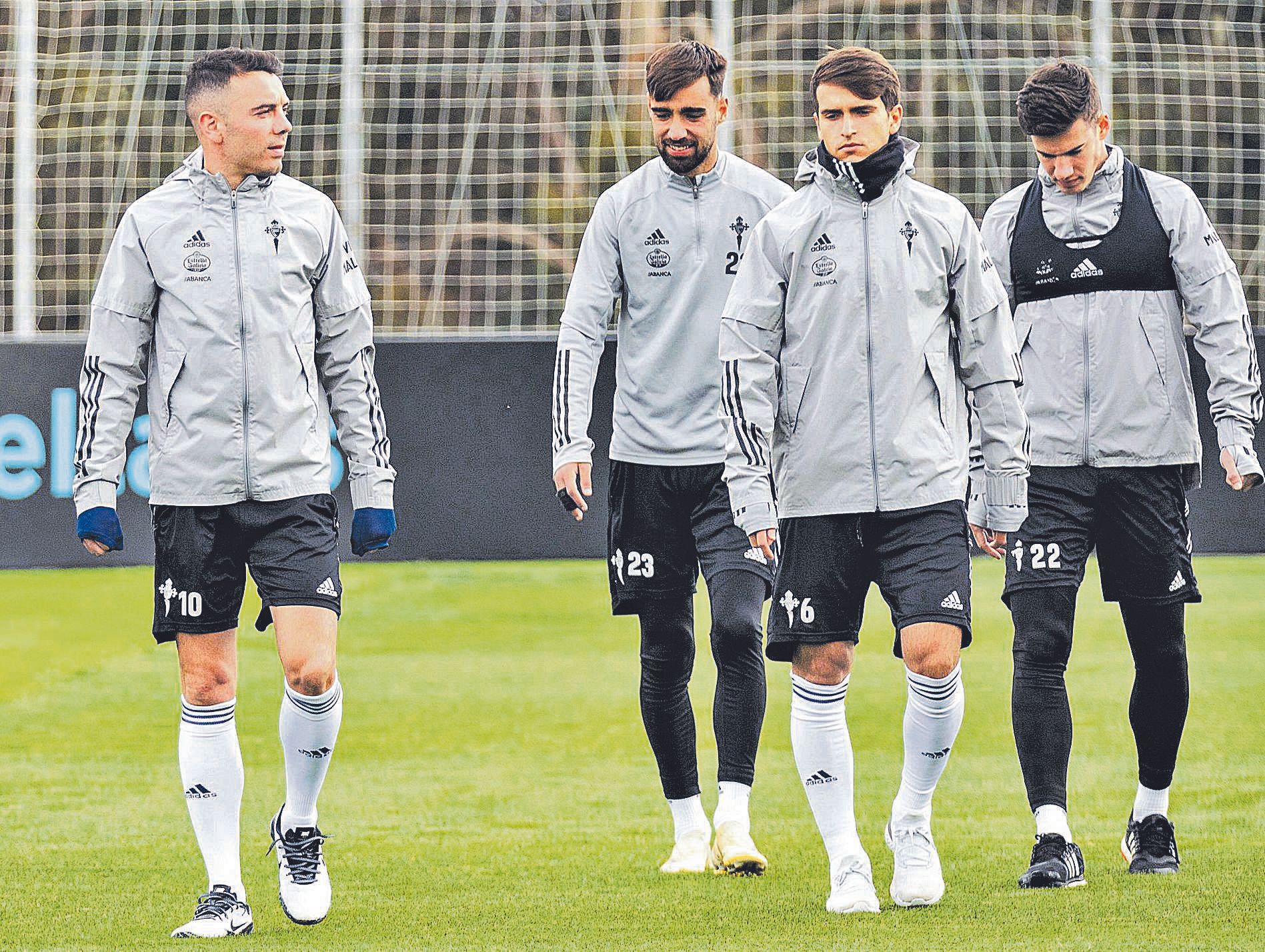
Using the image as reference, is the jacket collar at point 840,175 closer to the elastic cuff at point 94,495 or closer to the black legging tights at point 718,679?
the black legging tights at point 718,679

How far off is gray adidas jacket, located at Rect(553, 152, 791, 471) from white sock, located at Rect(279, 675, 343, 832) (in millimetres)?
A: 889

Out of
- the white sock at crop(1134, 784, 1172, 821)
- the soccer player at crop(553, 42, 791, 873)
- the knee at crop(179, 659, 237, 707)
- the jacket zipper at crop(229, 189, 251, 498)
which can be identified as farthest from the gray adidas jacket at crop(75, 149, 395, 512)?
the white sock at crop(1134, 784, 1172, 821)

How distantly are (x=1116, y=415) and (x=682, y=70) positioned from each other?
135 centimetres

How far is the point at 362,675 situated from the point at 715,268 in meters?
4.44

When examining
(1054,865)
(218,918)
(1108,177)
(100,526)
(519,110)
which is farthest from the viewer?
(519,110)

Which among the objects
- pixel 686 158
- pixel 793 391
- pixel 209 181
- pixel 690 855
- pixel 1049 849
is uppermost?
pixel 686 158

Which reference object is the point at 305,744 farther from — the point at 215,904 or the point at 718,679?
the point at 718,679

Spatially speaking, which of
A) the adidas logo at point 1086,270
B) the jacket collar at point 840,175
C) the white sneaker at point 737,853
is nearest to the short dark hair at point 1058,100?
the adidas logo at point 1086,270

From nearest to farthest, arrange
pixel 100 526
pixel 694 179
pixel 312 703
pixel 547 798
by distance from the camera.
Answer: pixel 100 526 → pixel 312 703 → pixel 694 179 → pixel 547 798

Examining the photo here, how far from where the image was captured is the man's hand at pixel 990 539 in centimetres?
445

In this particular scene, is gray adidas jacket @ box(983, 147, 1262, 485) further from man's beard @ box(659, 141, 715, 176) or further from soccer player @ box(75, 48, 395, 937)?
soccer player @ box(75, 48, 395, 937)

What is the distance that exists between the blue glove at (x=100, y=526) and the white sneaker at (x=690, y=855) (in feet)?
5.25

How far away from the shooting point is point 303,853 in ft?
14.7

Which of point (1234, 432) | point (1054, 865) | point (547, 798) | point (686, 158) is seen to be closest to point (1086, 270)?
point (1234, 432)
